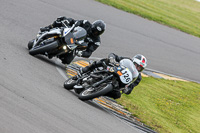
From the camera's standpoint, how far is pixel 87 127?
21.4ft

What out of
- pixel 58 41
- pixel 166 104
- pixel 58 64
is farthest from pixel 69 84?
pixel 166 104

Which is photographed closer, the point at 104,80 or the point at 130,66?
the point at 104,80

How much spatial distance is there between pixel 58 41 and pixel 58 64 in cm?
110

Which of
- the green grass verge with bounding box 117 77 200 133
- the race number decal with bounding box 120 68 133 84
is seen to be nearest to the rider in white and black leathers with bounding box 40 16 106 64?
the green grass verge with bounding box 117 77 200 133

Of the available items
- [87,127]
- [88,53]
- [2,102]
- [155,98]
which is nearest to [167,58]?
[155,98]

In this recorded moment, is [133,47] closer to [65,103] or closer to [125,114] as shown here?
[125,114]

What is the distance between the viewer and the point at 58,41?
993 centimetres

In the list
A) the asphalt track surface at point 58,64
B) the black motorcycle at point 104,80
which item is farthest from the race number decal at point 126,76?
the asphalt track surface at point 58,64

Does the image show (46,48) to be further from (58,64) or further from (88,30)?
(88,30)

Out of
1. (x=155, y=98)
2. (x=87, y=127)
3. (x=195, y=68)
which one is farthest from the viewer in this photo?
(x=195, y=68)

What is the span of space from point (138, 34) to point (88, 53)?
789 centimetres

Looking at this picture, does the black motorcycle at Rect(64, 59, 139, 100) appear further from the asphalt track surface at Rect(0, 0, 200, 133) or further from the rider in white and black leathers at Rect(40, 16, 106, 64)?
the rider in white and black leathers at Rect(40, 16, 106, 64)

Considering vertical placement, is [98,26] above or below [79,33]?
above

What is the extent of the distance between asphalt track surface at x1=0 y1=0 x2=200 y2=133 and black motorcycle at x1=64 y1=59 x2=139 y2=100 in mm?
229
